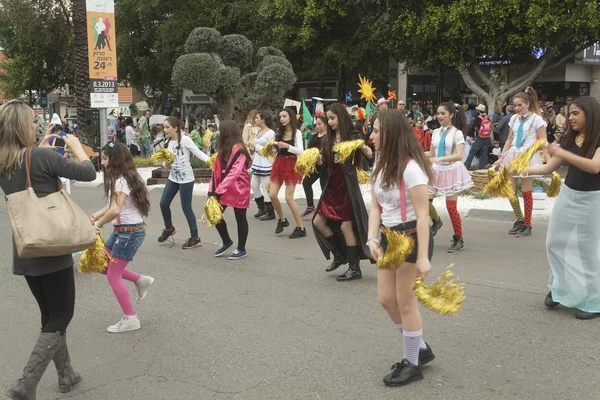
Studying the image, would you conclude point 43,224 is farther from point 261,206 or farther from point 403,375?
point 261,206

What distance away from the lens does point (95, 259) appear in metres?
4.83

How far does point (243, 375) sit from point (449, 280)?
1.47 meters

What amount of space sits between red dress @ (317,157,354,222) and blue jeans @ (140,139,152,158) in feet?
56.4

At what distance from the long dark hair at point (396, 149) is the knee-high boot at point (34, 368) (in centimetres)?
212

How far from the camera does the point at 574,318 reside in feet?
16.3

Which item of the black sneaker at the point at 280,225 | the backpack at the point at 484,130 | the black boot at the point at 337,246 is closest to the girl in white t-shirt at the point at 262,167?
the black sneaker at the point at 280,225

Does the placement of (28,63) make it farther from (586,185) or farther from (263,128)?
(586,185)

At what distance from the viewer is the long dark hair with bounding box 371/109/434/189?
3.71 m

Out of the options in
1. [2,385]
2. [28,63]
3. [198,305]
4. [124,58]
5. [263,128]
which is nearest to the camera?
[2,385]

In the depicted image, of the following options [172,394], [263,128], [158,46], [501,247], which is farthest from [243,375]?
[158,46]

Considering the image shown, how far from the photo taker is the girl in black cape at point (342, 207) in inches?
241

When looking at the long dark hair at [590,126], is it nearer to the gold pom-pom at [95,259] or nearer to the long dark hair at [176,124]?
the gold pom-pom at [95,259]

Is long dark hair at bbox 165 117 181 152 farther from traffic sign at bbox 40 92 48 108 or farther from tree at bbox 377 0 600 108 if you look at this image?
traffic sign at bbox 40 92 48 108

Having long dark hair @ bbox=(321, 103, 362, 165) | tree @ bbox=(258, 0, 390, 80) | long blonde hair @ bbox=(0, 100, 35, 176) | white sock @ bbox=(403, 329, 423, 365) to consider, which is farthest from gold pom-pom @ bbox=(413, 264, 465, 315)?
tree @ bbox=(258, 0, 390, 80)
